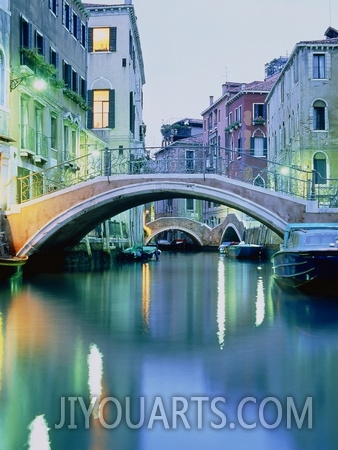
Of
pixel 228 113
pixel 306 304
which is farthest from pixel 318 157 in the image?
pixel 228 113

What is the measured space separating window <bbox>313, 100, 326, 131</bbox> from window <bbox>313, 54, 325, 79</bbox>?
0.82 metres

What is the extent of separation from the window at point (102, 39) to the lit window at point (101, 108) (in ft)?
5.38

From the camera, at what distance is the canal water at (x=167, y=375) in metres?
3.45

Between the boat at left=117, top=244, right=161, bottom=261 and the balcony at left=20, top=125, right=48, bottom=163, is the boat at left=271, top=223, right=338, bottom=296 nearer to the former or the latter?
the balcony at left=20, top=125, right=48, bottom=163

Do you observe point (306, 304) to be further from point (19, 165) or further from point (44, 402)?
point (19, 165)

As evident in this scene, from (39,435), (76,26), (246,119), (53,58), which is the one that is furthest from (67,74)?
(246,119)

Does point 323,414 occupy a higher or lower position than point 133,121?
lower

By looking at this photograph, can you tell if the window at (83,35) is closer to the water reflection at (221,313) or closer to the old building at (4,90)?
the old building at (4,90)

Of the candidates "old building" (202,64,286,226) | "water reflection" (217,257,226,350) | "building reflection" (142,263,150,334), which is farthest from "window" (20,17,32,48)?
"old building" (202,64,286,226)

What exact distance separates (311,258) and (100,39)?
15299 millimetres

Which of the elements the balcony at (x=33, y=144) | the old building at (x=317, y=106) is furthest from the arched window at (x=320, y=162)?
the balcony at (x=33, y=144)

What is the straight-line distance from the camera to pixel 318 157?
21.4 metres

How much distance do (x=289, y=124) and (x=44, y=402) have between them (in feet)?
67.3

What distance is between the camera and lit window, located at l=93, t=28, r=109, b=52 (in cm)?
2289
